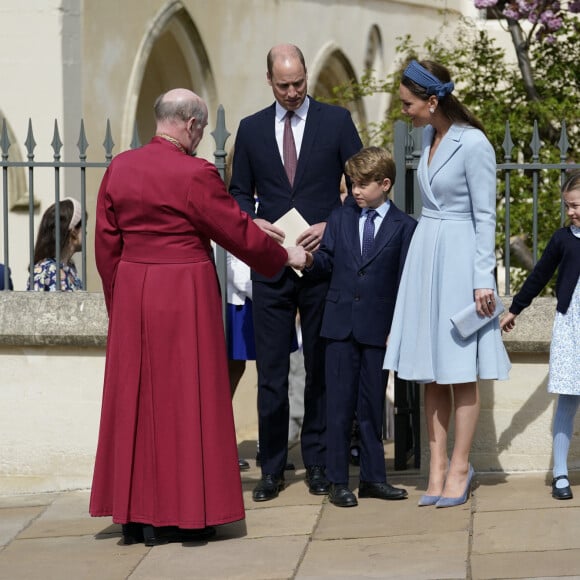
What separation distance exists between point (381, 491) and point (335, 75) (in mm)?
13727

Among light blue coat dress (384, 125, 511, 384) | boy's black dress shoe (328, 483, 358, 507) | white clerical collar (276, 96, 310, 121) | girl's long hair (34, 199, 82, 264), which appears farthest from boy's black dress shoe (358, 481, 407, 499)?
girl's long hair (34, 199, 82, 264)

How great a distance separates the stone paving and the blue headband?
1.77m

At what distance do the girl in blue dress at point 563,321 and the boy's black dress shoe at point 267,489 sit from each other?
124cm

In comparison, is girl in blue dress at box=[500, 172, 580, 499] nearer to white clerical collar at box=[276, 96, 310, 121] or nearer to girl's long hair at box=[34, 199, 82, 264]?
white clerical collar at box=[276, 96, 310, 121]

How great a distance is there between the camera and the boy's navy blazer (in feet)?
21.4

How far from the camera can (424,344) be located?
641cm

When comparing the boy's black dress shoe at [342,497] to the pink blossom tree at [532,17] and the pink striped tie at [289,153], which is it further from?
the pink blossom tree at [532,17]

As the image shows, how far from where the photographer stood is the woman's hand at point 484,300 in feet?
20.6

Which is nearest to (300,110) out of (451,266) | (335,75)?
(451,266)

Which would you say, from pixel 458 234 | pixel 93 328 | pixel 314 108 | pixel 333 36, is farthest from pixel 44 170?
pixel 333 36

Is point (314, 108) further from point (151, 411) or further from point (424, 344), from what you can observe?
point (151, 411)

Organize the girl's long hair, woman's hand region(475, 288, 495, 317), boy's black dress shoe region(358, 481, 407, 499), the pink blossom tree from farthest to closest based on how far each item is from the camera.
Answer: the pink blossom tree
the girl's long hair
boy's black dress shoe region(358, 481, 407, 499)
woman's hand region(475, 288, 495, 317)

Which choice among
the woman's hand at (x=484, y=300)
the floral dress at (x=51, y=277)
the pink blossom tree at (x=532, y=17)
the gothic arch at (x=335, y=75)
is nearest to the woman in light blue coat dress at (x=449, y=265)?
the woman's hand at (x=484, y=300)

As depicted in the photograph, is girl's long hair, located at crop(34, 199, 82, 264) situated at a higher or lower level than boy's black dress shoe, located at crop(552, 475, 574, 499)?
higher
